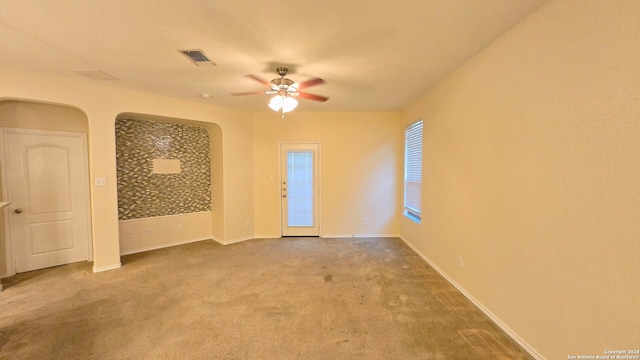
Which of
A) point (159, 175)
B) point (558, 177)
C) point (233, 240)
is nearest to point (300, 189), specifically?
point (233, 240)

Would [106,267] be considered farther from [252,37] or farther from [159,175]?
[252,37]

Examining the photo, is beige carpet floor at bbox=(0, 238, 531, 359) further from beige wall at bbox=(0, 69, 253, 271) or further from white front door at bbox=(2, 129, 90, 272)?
beige wall at bbox=(0, 69, 253, 271)

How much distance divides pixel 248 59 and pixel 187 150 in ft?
9.47

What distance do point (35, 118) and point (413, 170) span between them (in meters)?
5.74

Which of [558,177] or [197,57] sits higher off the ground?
[197,57]

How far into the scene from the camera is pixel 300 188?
A: 5012mm

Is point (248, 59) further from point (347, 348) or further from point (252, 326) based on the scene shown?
point (347, 348)

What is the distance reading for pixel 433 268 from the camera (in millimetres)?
3402

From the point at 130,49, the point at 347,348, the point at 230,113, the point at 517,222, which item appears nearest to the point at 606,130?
the point at 517,222

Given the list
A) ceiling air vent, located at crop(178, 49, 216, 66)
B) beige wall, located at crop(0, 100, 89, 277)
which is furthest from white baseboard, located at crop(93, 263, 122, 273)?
ceiling air vent, located at crop(178, 49, 216, 66)

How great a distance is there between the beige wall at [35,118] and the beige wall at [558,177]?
5.32 m

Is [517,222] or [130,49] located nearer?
[517,222]

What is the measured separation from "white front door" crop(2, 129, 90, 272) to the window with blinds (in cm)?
527

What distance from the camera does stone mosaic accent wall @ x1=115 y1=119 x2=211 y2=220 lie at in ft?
13.2
